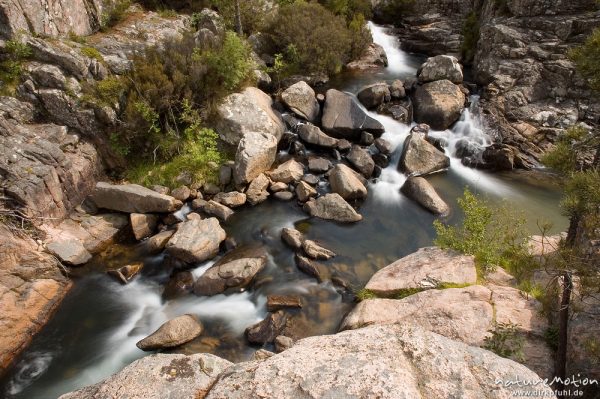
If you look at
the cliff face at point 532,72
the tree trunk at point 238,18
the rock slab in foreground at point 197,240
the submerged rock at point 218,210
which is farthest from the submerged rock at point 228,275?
the tree trunk at point 238,18

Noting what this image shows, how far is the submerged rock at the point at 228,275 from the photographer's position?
972 cm

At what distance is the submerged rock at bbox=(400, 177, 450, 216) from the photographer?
1260cm

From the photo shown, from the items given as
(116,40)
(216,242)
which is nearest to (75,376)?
(216,242)

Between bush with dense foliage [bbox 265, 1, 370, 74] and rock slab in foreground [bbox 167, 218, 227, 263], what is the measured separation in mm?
10178

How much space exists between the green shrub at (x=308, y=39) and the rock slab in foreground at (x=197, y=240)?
1019cm

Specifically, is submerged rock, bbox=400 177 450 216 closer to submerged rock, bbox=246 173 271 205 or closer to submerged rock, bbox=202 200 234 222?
submerged rock, bbox=246 173 271 205

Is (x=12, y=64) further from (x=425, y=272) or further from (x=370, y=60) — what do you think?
(x=370, y=60)

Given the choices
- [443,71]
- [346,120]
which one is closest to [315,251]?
[346,120]

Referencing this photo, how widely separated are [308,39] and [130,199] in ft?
36.8

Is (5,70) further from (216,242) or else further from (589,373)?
(589,373)

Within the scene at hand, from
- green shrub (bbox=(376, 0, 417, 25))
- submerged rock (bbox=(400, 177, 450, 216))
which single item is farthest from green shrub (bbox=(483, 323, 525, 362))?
green shrub (bbox=(376, 0, 417, 25))

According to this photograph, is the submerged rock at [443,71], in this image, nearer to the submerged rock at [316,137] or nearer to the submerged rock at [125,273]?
the submerged rock at [316,137]

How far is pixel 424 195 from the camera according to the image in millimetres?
12852

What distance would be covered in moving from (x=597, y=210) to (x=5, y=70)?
1583 cm
